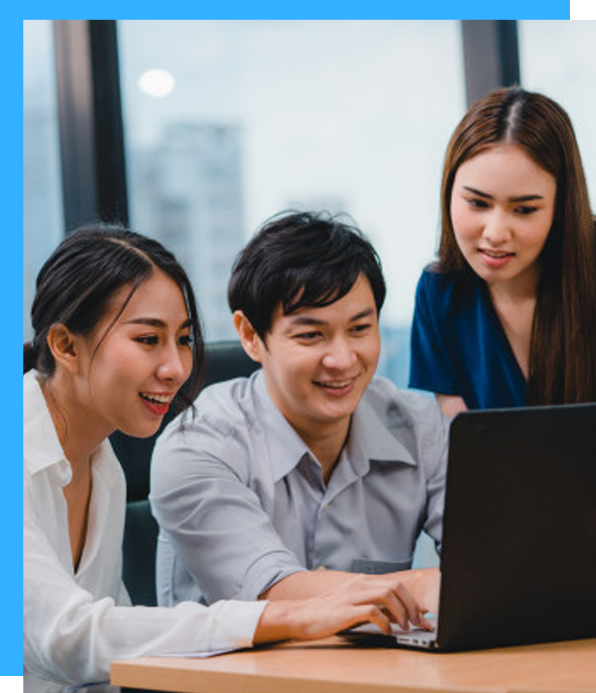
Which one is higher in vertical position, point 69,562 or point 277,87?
point 277,87

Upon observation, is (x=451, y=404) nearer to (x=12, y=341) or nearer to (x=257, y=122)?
(x=12, y=341)

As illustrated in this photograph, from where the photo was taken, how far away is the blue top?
1831 mm

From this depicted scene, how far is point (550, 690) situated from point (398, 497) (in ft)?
2.51

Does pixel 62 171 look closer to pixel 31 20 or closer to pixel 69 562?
pixel 31 20

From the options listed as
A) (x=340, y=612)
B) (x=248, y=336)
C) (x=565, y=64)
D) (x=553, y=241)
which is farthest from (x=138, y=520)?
(x=565, y=64)

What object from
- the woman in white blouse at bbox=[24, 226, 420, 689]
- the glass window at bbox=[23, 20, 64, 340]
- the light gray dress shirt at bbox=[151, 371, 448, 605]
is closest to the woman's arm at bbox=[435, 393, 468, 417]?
the light gray dress shirt at bbox=[151, 371, 448, 605]

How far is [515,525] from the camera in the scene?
101cm

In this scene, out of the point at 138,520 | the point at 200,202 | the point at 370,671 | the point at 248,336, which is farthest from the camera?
the point at 200,202

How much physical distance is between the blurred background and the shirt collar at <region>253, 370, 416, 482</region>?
939mm

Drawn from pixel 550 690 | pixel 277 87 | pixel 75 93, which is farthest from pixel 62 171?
pixel 550 690

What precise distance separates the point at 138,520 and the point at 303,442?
326 millimetres

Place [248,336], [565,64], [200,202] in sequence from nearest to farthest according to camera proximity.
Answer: [248,336]
[200,202]
[565,64]

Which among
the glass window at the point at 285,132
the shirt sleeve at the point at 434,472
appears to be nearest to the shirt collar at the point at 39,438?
the shirt sleeve at the point at 434,472

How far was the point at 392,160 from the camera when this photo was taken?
108 inches
